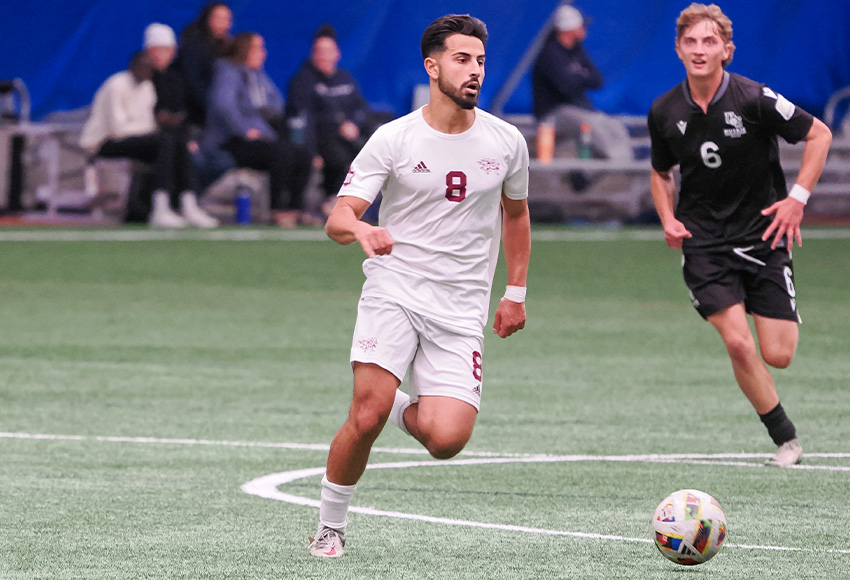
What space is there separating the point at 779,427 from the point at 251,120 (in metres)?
14.1

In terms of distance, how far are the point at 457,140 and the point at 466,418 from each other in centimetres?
105

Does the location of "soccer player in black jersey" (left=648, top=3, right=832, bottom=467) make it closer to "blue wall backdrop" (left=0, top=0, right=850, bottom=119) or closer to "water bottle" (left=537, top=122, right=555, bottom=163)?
"water bottle" (left=537, top=122, right=555, bottom=163)

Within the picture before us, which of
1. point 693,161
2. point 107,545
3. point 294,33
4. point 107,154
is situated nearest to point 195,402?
point 693,161

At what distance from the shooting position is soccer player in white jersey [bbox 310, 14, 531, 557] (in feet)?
21.5

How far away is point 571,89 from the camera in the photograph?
24.0m

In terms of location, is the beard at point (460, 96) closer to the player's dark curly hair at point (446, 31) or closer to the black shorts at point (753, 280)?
the player's dark curly hair at point (446, 31)

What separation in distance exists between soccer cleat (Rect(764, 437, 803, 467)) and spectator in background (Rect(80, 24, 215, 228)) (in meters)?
14.3

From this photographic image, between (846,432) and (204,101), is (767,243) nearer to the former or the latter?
(846,432)

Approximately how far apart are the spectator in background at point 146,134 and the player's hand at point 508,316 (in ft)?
50.3

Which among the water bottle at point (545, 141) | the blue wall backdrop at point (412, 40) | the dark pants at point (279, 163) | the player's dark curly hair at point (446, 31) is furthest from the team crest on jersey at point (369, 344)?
the blue wall backdrop at point (412, 40)

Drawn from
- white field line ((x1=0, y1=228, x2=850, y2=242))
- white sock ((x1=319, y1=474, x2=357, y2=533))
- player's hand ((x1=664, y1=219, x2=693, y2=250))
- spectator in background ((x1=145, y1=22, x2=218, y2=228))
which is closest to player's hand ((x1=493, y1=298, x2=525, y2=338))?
white sock ((x1=319, y1=474, x2=357, y2=533))

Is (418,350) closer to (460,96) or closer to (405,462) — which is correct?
(460,96)

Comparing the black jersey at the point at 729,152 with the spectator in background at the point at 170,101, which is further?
the spectator in background at the point at 170,101

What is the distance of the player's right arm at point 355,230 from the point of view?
6.10 metres
